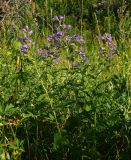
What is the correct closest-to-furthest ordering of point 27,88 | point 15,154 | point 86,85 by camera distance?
1. point 15,154
2. point 86,85
3. point 27,88

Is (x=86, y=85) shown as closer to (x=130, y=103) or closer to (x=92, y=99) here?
(x=92, y=99)

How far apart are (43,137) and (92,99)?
1.24 ft

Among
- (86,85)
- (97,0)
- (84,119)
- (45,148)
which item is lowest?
(45,148)

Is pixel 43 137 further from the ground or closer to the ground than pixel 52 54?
closer to the ground

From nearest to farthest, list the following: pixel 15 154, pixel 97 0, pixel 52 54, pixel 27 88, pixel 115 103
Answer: pixel 15 154 < pixel 115 103 < pixel 27 88 < pixel 52 54 < pixel 97 0

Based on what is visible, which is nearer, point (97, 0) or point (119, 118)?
point (119, 118)

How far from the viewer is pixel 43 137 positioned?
2438mm

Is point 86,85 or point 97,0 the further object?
point 97,0

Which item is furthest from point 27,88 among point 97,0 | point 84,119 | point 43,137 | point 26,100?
point 97,0

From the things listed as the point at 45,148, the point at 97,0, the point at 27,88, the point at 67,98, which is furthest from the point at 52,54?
the point at 97,0

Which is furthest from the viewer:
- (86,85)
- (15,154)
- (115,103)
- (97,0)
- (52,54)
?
(97,0)

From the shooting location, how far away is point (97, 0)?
999 centimetres

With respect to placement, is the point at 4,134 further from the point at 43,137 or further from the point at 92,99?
the point at 92,99

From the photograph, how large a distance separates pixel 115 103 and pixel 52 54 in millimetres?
1196
